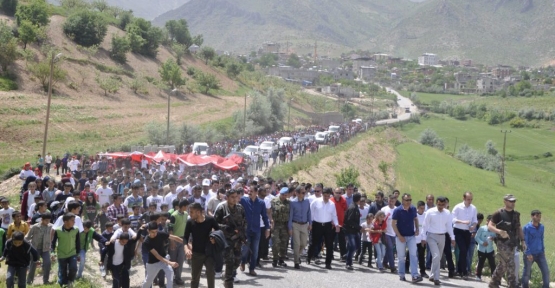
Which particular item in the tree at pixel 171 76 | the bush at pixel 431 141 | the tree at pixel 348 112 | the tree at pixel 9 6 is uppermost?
the tree at pixel 9 6

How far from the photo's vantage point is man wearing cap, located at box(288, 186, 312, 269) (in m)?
12.8

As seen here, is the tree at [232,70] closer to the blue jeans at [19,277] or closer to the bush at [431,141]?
the bush at [431,141]

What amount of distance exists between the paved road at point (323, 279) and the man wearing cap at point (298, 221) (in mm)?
435

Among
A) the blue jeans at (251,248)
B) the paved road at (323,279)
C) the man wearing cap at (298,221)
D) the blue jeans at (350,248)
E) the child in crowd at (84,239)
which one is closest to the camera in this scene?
the child in crowd at (84,239)

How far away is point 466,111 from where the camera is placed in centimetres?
12762

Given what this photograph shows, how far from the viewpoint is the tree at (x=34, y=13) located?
6888cm

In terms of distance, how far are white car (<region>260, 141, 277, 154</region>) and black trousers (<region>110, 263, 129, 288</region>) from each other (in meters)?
32.8

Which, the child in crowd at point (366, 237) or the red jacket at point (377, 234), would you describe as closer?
the red jacket at point (377, 234)

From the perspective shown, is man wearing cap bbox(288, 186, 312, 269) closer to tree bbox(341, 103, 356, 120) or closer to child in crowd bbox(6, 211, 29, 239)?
child in crowd bbox(6, 211, 29, 239)

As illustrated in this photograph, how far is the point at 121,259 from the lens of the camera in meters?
10.4

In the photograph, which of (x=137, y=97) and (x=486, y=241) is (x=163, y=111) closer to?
(x=137, y=97)

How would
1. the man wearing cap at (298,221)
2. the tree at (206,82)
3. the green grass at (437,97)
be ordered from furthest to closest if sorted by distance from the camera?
the green grass at (437,97), the tree at (206,82), the man wearing cap at (298,221)

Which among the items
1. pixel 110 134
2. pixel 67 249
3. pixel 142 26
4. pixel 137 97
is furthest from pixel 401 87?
pixel 67 249

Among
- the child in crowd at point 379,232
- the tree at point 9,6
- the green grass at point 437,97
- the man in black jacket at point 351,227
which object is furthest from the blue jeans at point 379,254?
the green grass at point 437,97
